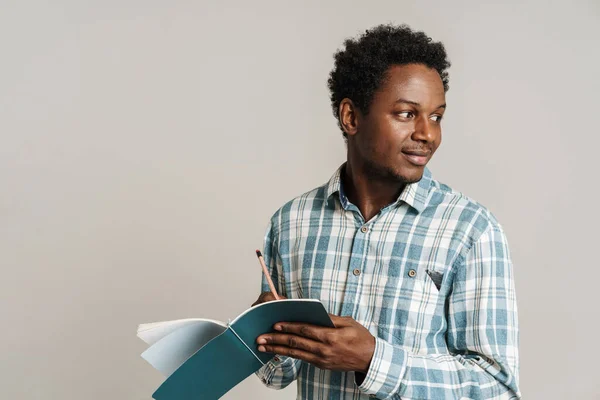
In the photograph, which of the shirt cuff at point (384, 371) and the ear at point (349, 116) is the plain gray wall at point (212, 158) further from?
the shirt cuff at point (384, 371)

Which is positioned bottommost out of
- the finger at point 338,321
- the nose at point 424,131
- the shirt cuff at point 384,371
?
the shirt cuff at point 384,371

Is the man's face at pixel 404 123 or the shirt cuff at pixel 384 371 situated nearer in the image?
the shirt cuff at pixel 384 371

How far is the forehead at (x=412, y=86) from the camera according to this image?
5.13 ft

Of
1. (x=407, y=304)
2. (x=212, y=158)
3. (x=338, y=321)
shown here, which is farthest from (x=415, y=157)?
(x=212, y=158)

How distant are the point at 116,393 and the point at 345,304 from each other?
5.68ft

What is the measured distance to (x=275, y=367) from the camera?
168 cm

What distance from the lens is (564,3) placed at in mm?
2805

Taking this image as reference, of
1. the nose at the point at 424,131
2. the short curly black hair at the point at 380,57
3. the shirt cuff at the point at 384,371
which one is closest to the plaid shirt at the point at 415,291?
the shirt cuff at the point at 384,371

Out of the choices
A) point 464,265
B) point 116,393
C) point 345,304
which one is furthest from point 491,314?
point 116,393

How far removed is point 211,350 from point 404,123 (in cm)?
63

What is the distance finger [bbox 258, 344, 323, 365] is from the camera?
4.46ft

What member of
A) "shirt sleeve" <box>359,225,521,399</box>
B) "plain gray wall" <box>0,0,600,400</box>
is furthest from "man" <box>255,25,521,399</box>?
"plain gray wall" <box>0,0,600,400</box>

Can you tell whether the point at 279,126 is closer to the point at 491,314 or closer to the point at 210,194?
the point at 210,194

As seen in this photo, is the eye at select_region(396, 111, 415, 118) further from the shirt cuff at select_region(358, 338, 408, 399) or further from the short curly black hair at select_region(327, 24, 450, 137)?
the shirt cuff at select_region(358, 338, 408, 399)
